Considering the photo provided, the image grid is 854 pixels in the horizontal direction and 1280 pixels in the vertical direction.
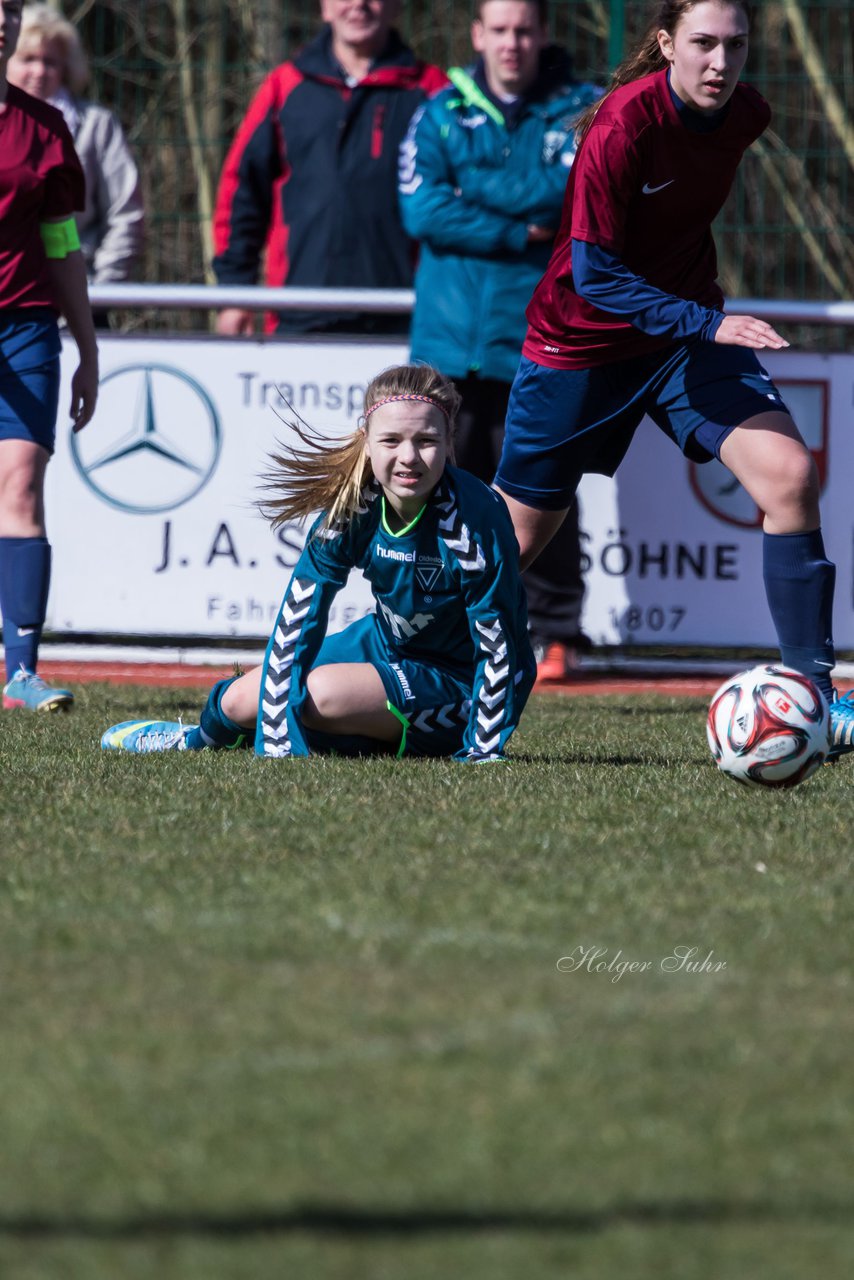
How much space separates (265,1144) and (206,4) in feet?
29.8

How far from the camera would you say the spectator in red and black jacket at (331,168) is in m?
8.12

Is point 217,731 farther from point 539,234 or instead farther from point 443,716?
point 539,234

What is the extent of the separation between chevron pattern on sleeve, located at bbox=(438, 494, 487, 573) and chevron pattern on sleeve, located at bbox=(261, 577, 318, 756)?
0.38 meters

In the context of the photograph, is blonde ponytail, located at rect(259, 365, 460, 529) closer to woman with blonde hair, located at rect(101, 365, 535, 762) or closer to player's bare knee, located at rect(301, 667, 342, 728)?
woman with blonde hair, located at rect(101, 365, 535, 762)

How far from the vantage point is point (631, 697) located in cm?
752

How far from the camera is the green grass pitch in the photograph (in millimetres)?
2090

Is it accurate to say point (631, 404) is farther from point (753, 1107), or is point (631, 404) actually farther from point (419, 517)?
point (753, 1107)

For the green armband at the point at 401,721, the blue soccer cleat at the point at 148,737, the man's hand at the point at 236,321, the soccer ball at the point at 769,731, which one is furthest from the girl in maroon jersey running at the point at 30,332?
the soccer ball at the point at 769,731

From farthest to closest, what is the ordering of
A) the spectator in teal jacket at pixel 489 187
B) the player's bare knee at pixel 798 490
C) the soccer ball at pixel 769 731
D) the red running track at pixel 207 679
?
the red running track at pixel 207 679 → the spectator in teal jacket at pixel 489 187 → the player's bare knee at pixel 798 490 → the soccer ball at pixel 769 731

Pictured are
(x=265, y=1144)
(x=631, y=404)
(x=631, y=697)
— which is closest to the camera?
(x=265, y=1144)

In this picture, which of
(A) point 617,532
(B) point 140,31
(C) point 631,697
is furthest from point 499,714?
(B) point 140,31

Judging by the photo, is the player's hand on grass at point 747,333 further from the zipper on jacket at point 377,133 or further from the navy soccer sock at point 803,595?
the zipper on jacket at point 377,133

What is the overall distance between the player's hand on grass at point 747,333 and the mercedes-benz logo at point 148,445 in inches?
141

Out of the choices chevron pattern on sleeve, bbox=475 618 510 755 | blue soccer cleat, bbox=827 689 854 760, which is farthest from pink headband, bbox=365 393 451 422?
blue soccer cleat, bbox=827 689 854 760
